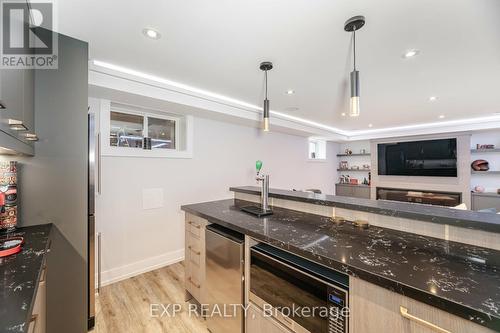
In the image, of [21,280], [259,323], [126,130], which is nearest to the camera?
[21,280]

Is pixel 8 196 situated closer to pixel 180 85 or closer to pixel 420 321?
pixel 180 85

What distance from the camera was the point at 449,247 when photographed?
1192 millimetres

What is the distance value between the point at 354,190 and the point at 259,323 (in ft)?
20.9

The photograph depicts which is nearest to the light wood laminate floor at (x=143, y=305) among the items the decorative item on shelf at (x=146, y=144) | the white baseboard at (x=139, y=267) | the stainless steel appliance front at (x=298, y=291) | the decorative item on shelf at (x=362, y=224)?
the white baseboard at (x=139, y=267)

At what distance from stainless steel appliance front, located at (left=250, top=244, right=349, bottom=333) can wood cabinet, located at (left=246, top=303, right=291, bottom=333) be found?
1.5 inches

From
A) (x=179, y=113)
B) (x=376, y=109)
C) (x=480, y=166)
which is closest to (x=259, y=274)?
(x=179, y=113)

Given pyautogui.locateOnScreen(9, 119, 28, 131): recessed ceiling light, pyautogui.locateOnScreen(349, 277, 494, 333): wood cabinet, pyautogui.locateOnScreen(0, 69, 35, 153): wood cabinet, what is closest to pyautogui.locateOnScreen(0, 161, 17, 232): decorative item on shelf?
pyautogui.locateOnScreen(0, 69, 35, 153): wood cabinet

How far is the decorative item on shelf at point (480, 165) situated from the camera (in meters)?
4.81

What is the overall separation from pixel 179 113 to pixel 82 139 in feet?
5.56

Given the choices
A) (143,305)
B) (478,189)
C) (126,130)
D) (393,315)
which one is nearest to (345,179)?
(478,189)

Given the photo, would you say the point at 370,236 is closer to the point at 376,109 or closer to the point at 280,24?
the point at 280,24

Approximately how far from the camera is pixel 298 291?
46.9 inches

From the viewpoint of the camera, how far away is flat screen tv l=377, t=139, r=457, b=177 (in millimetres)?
5121

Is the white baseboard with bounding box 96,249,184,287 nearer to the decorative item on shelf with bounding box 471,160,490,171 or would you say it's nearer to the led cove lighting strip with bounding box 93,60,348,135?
the led cove lighting strip with bounding box 93,60,348,135
